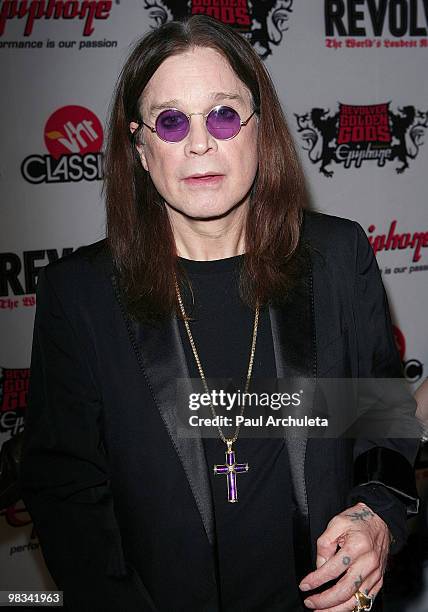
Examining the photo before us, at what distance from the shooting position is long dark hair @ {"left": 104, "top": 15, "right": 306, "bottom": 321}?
1.41 metres

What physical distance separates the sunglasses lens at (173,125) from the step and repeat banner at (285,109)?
Result: 1.45 meters

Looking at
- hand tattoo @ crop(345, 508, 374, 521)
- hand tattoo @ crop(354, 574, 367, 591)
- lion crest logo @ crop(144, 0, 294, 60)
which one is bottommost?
hand tattoo @ crop(354, 574, 367, 591)

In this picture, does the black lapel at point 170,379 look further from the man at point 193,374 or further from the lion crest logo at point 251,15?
the lion crest logo at point 251,15

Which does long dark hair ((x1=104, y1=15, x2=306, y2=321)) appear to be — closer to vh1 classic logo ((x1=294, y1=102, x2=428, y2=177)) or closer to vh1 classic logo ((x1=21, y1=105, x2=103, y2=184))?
vh1 classic logo ((x1=21, y1=105, x2=103, y2=184))

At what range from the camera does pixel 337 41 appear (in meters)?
2.91

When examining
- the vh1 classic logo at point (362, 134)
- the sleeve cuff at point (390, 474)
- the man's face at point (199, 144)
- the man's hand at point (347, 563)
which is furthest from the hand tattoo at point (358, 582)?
the vh1 classic logo at point (362, 134)

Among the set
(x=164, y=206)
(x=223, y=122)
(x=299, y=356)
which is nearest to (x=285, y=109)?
(x=164, y=206)

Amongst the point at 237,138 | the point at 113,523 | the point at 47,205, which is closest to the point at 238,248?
the point at 237,138

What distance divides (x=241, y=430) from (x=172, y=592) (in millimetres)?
363

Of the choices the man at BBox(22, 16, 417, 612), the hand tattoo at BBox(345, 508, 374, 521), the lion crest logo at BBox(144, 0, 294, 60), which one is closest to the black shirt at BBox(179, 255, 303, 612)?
Result: the man at BBox(22, 16, 417, 612)

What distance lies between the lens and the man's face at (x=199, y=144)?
53.4 inches

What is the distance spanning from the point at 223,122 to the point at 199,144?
72mm

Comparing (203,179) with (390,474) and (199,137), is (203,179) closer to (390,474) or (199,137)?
(199,137)

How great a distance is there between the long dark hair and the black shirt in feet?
0.29
